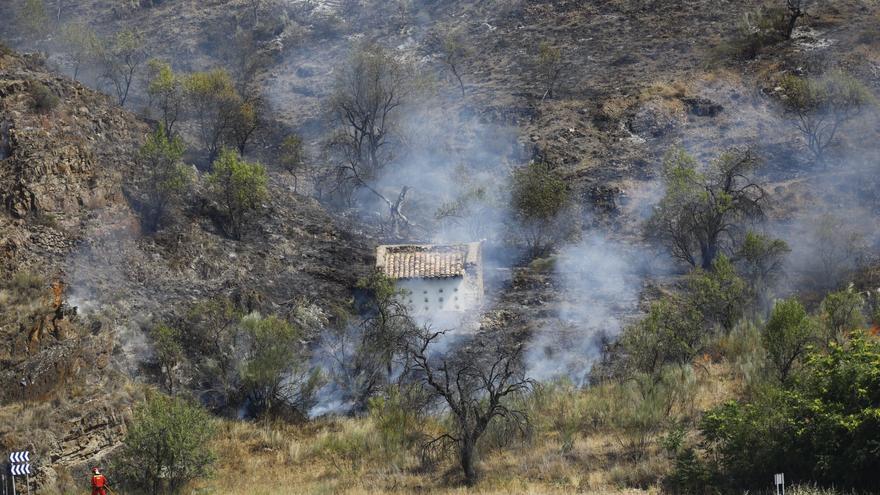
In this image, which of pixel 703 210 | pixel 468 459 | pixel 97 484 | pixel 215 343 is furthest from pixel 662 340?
pixel 97 484

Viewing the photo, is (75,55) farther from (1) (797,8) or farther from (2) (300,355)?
(1) (797,8)

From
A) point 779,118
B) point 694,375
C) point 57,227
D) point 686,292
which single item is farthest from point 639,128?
point 57,227

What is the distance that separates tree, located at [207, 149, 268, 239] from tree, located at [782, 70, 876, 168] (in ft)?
83.3

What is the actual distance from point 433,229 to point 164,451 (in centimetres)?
2494

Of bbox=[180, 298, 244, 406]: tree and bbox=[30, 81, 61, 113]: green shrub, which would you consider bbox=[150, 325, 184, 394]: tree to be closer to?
bbox=[180, 298, 244, 406]: tree

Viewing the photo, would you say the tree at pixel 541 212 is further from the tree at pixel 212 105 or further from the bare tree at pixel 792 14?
the bare tree at pixel 792 14

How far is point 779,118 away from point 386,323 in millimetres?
26575

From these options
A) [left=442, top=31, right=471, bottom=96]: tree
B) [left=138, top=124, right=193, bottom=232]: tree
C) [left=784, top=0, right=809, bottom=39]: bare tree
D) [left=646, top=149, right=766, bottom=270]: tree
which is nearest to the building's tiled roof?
[left=138, top=124, right=193, bottom=232]: tree

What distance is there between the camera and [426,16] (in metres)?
66.9

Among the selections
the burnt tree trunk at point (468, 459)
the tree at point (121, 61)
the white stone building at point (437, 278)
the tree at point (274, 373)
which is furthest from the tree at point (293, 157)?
the burnt tree trunk at point (468, 459)

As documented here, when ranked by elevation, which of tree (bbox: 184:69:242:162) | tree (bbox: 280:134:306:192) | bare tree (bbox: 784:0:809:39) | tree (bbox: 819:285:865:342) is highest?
bare tree (bbox: 784:0:809:39)

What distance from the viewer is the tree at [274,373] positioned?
28.3 meters

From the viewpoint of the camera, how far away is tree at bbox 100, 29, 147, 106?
53969 millimetres

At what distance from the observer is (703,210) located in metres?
38.5
